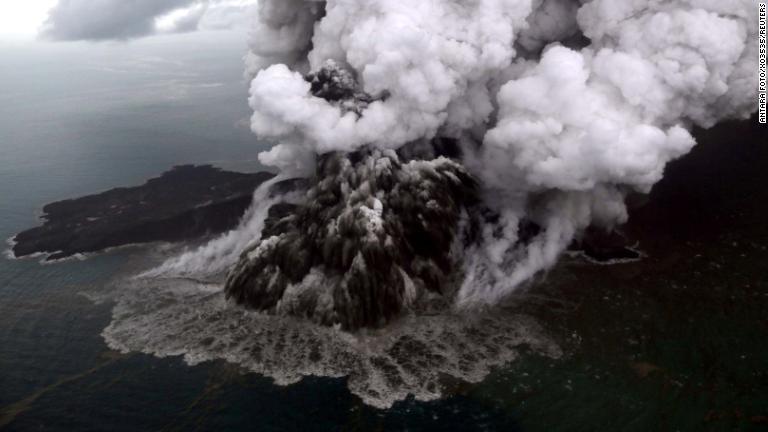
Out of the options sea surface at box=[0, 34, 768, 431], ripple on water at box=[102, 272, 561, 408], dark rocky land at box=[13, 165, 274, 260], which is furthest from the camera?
dark rocky land at box=[13, 165, 274, 260]

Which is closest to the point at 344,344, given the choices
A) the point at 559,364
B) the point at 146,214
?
the point at 559,364

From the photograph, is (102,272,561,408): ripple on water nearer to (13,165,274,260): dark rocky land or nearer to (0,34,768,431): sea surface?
(0,34,768,431): sea surface

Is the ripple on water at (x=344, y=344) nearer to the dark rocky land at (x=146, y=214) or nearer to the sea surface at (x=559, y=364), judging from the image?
the sea surface at (x=559, y=364)

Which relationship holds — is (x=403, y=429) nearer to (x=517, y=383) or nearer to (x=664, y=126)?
(x=517, y=383)

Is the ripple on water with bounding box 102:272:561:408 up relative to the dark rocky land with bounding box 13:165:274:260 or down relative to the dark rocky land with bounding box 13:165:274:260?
down

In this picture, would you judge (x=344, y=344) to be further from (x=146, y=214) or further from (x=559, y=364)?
(x=146, y=214)

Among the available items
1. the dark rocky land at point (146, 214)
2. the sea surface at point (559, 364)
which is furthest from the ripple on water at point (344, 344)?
the dark rocky land at point (146, 214)

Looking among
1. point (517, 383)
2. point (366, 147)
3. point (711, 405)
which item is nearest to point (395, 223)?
point (366, 147)

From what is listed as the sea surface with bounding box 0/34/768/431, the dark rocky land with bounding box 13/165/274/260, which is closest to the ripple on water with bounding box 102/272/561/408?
the sea surface with bounding box 0/34/768/431
